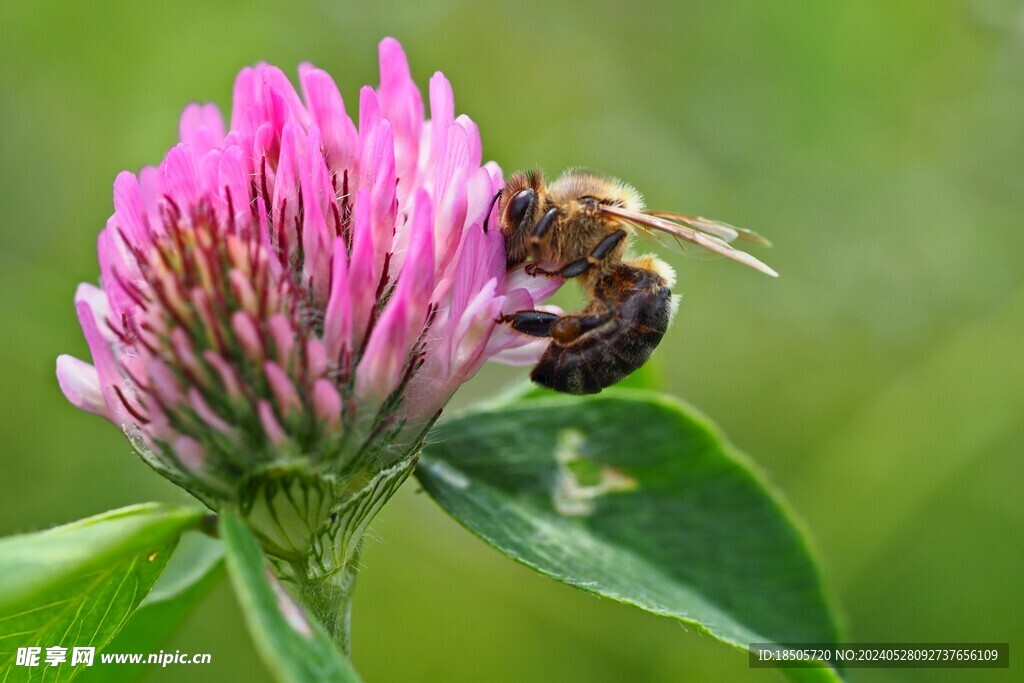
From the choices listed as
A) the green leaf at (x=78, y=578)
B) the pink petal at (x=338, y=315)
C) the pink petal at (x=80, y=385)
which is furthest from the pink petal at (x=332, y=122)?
the green leaf at (x=78, y=578)

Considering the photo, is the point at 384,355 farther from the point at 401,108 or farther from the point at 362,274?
the point at 401,108

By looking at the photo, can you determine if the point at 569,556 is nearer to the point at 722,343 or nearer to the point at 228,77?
the point at 722,343

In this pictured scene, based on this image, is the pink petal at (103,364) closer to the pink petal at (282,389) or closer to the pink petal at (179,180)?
the pink petal at (179,180)

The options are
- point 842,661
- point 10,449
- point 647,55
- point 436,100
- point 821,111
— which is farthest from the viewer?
point 647,55

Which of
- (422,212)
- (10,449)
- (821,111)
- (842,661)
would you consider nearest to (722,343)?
(821,111)

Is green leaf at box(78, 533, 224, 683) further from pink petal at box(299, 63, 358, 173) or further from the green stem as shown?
pink petal at box(299, 63, 358, 173)

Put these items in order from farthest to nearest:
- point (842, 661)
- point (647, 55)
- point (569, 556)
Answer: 1. point (647, 55)
2. point (842, 661)
3. point (569, 556)

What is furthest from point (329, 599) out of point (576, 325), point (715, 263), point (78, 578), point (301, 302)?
point (715, 263)
